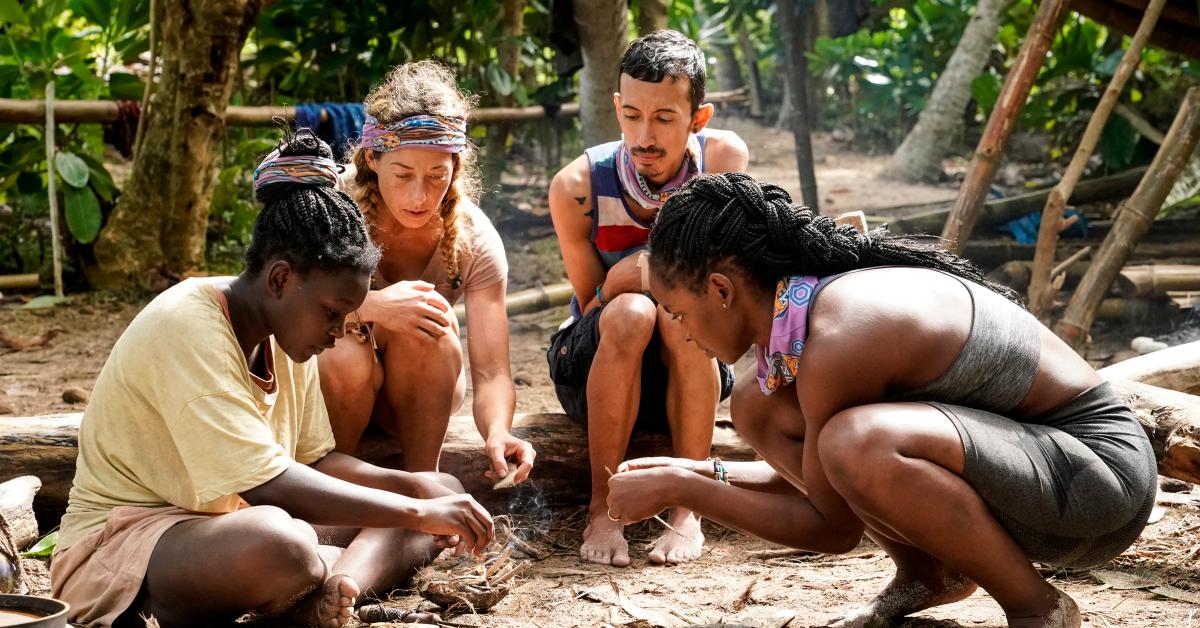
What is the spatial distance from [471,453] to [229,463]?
1299 mm

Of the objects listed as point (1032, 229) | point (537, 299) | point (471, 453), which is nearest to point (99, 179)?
point (537, 299)

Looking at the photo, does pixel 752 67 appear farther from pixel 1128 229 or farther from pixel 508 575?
pixel 508 575

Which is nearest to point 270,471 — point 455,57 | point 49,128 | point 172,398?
Result: point 172,398

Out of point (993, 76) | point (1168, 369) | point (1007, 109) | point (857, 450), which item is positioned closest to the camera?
point (857, 450)

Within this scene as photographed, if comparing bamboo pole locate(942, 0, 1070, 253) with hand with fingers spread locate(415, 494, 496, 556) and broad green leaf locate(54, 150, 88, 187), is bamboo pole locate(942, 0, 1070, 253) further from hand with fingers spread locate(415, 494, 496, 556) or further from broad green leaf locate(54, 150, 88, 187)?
Answer: broad green leaf locate(54, 150, 88, 187)

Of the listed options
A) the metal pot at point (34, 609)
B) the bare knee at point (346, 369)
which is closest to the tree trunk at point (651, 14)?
the bare knee at point (346, 369)

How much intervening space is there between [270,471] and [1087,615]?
1995 mm

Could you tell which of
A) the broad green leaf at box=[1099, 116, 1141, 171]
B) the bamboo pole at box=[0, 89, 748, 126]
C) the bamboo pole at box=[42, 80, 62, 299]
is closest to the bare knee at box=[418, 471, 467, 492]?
the bamboo pole at box=[0, 89, 748, 126]

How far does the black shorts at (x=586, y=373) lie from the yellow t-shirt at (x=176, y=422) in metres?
1.18

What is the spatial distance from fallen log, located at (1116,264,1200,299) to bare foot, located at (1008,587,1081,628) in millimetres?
4267

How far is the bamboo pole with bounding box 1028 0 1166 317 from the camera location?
5430 mm

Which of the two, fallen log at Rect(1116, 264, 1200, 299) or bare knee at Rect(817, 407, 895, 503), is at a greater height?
bare knee at Rect(817, 407, 895, 503)

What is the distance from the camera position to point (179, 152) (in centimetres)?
583

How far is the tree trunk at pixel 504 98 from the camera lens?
7.84 meters
